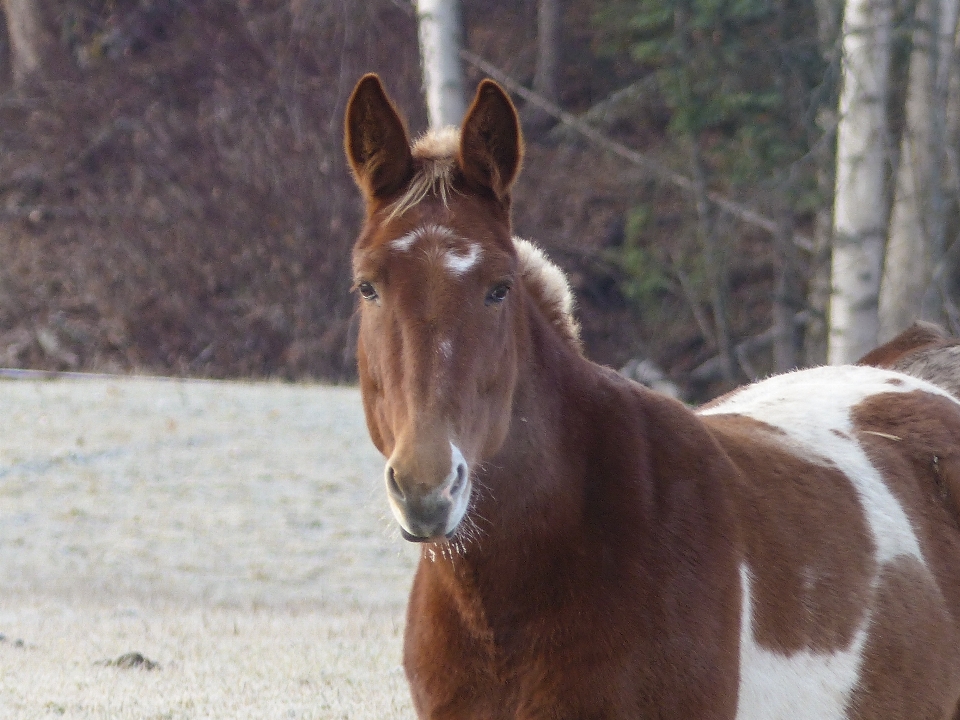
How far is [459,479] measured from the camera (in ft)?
7.55

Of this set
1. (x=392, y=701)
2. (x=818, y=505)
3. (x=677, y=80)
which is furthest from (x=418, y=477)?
(x=677, y=80)

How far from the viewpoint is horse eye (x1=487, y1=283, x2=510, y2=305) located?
2.58 meters

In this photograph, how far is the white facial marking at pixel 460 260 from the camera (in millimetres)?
2529

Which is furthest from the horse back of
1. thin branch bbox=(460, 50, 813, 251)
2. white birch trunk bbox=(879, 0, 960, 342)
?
thin branch bbox=(460, 50, 813, 251)

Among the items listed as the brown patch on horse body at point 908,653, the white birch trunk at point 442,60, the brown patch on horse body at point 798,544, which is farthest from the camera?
the white birch trunk at point 442,60

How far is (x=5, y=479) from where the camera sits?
8.62 meters

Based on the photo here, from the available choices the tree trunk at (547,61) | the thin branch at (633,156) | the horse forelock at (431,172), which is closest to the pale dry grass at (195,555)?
the horse forelock at (431,172)

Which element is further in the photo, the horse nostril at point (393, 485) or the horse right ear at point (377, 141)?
the horse right ear at point (377, 141)

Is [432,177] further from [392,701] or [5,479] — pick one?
[5,479]

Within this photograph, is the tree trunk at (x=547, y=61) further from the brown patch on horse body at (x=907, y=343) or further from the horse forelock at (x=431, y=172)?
the horse forelock at (x=431, y=172)

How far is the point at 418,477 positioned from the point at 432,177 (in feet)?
2.72

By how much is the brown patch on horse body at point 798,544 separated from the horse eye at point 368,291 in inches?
42.1

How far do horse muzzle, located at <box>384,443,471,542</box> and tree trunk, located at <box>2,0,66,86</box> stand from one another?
1693cm

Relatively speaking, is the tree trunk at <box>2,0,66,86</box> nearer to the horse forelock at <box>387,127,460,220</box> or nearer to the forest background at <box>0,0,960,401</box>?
the forest background at <box>0,0,960,401</box>
